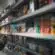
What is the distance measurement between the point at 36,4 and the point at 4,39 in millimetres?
3652

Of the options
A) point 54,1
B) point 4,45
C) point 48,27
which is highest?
point 54,1

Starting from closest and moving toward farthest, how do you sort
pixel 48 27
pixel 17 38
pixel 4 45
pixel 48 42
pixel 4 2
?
pixel 48 27 < pixel 48 42 < pixel 17 38 < pixel 4 45 < pixel 4 2

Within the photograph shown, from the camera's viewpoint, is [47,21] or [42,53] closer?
[47,21]

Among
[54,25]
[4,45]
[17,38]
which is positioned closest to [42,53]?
[54,25]

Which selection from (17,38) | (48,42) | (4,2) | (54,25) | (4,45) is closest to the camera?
(54,25)

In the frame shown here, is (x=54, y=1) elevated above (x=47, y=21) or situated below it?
above

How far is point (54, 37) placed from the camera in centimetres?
157

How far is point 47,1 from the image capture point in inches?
77.0

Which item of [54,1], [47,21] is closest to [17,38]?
[47,21]

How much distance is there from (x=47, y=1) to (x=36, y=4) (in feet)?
1.39

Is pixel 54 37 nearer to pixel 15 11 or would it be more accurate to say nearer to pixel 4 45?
pixel 15 11

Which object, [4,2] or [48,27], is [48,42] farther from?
[4,2]

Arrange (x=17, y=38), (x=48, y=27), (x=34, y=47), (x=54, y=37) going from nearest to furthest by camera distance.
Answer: (x=54, y=37)
(x=48, y=27)
(x=34, y=47)
(x=17, y=38)

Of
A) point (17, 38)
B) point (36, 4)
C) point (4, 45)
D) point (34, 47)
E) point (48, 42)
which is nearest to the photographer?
point (36, 4)
